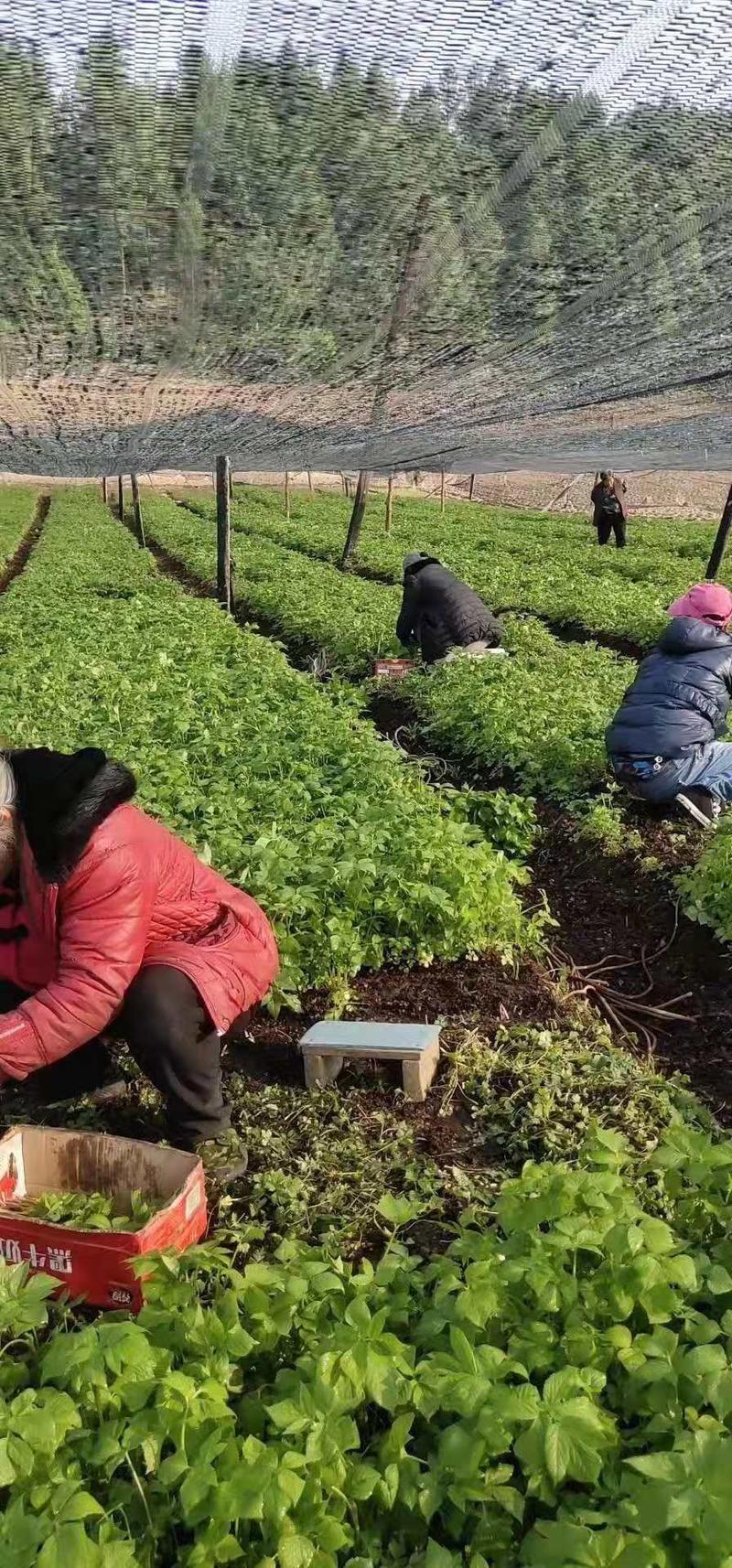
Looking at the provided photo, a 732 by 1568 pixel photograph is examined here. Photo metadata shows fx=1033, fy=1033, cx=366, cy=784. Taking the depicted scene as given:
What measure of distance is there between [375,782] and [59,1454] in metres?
3.58

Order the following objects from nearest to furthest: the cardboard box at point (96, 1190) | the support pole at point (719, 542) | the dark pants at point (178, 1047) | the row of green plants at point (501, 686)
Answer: the cardboard box at point (96, 1190) → the dark pants at point (178, 1047) → the row of green plants at point (501, 686) → the support pole at point (719, 542)

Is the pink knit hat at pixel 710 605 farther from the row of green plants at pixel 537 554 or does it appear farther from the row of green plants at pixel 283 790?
the row of green plants at pixel 537 554

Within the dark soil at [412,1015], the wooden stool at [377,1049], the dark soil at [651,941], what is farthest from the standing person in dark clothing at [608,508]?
the wooden stool at [377,1049]

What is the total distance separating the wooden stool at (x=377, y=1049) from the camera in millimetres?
3348

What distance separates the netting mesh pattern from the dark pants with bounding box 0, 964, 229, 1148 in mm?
1908

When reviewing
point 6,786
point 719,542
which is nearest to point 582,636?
point 719,542

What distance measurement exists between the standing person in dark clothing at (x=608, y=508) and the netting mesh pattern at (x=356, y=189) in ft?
55.5

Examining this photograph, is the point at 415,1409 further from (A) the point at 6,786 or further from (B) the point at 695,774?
(B) the point at 695,774

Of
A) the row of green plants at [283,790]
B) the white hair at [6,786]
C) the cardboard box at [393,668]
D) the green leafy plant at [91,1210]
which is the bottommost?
the cardboard box at [393,668]

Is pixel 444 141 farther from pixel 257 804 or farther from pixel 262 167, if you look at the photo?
pixel 257 804

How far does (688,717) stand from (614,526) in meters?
16.6

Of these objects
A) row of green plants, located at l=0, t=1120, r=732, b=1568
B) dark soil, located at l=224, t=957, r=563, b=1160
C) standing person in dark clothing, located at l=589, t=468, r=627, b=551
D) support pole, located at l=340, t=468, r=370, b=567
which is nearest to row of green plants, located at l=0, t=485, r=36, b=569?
support pole, located at l=340, t=468, r=370, b=567

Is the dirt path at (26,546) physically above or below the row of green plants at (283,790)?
below

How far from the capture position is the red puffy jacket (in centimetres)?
280
